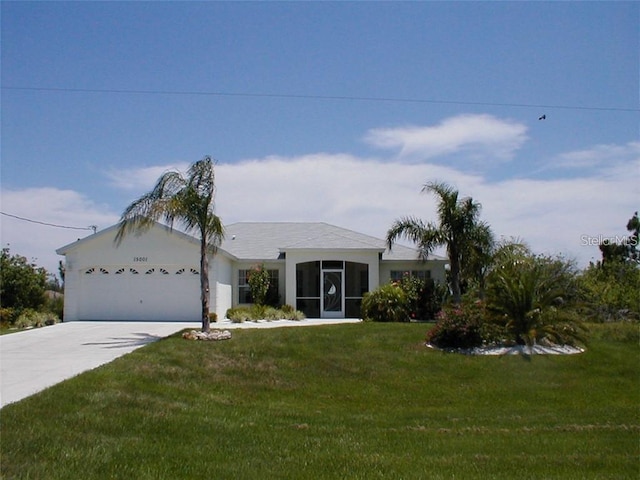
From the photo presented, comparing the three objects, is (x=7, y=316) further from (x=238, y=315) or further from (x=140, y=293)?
(x=238, y=315)

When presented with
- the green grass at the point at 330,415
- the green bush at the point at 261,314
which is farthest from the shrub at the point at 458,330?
the green bush at the point at 261,314

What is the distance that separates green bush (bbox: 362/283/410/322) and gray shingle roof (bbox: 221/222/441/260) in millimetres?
2452

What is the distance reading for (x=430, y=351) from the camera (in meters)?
17.5

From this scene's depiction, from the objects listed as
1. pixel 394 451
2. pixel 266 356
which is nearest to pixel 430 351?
pixel 266 356

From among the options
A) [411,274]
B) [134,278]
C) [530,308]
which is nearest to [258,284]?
[134,278]

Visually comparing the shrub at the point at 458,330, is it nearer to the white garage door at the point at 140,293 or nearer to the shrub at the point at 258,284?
the white garage door at the point at 140,293

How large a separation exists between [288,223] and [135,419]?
27.9 metres

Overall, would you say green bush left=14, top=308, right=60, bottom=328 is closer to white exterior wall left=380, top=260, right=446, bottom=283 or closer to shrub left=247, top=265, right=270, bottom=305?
shrub left=247, top=265, right=270, bottom=305

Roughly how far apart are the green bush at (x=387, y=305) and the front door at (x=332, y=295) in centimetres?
276

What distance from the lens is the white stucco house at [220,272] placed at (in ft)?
86.6

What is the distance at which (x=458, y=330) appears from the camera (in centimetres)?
1789

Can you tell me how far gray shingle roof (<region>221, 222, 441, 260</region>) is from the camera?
1133 inches

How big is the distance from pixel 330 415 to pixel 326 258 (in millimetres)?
17367

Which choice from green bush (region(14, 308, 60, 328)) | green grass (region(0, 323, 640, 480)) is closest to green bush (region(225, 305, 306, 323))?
green bush (region(14, 308, 60, 328))
